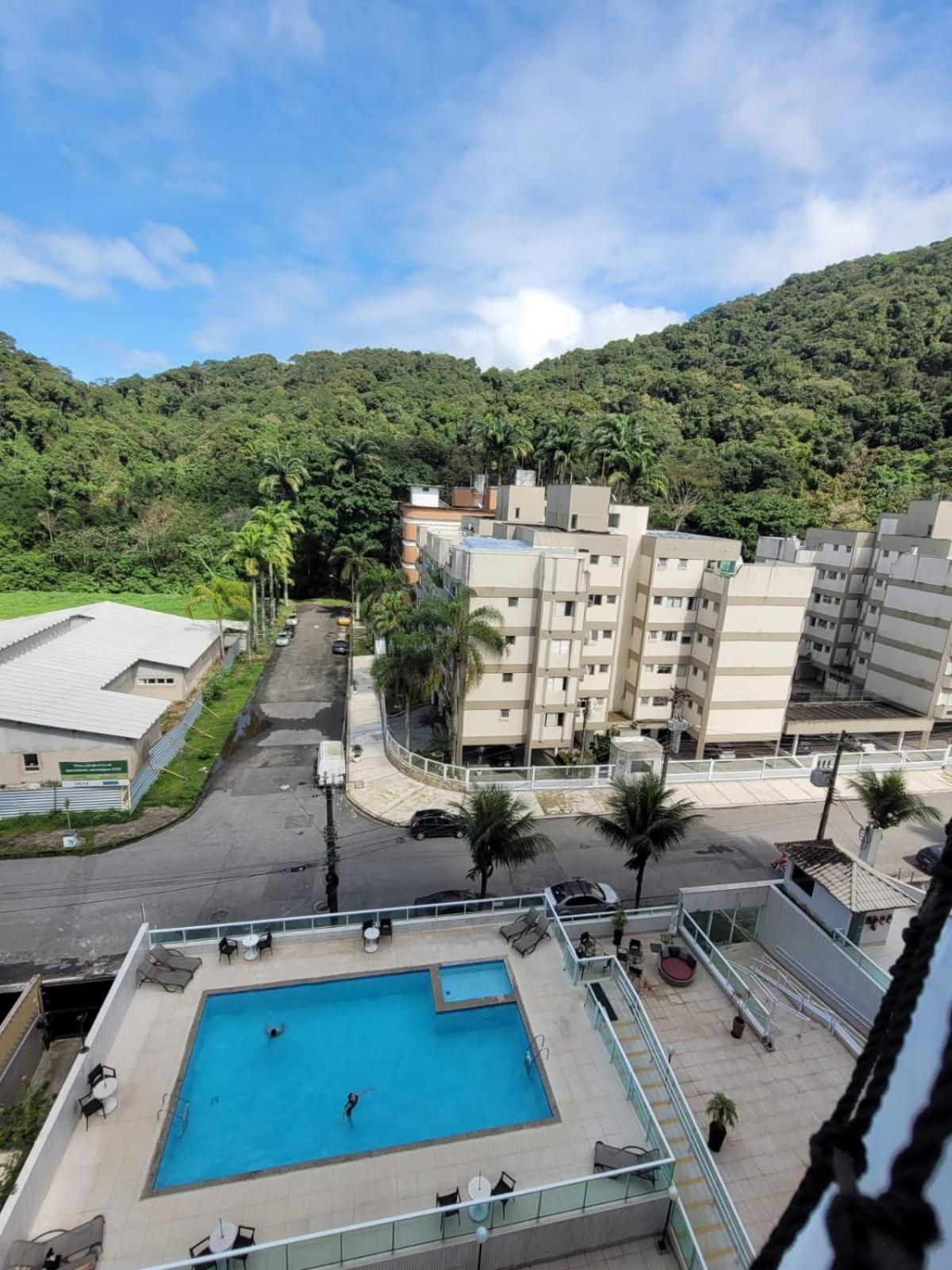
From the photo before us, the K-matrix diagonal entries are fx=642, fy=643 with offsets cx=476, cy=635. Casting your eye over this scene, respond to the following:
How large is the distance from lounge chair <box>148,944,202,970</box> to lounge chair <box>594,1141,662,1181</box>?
9976mm

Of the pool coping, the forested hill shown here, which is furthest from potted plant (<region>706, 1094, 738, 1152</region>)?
the forested hill

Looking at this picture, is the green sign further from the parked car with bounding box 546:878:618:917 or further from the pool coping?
the parked car with bounding box 546:878:618:917

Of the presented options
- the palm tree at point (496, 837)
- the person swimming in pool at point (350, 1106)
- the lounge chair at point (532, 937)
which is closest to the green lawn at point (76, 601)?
the palm tree at point (496, 837)

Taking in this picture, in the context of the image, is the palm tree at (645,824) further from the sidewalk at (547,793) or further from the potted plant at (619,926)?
the sidewalk at (547,793)

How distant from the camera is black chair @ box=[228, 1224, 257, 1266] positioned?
9.73 metres

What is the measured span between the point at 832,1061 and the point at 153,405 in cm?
12374

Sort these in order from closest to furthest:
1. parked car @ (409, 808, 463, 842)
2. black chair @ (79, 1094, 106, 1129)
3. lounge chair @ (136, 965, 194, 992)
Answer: black chair @ (79, 1094, 106, 1129)
lounge chair @ (136, 965, 194, 992)
parked car @ (409, 808, 463, 842)

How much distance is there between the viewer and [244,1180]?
11.6m

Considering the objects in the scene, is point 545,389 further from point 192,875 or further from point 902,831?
point 192,875

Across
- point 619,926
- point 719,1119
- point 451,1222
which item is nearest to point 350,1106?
point 451,1222

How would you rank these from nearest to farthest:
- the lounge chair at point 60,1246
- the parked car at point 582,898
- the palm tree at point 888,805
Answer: the lounge chair at point 60,1246, the parked car at point 582,898, the palm tree at point 888,805

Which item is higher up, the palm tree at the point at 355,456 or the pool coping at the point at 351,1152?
the palm tree at the point at 355,456

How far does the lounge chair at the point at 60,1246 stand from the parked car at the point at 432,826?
16.6 meters

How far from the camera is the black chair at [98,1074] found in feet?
41.3
